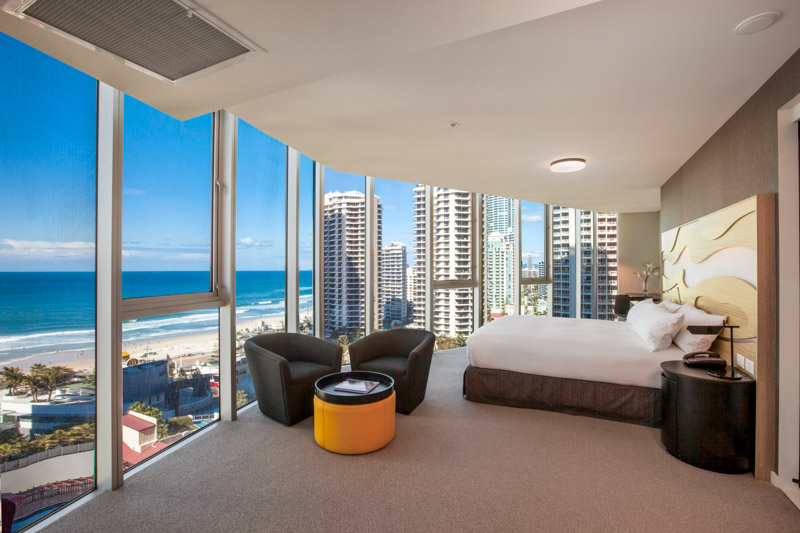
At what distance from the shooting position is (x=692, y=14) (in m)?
1.74

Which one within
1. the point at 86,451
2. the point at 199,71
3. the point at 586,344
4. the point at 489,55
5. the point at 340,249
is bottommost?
the point at 86,451

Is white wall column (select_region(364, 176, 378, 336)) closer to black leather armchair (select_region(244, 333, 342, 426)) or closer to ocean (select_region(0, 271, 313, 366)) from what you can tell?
black leather armchair (select_region(244, 333, 342, 426))

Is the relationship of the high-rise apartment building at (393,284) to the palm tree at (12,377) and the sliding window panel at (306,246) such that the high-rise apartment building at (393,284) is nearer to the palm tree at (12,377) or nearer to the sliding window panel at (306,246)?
the sliding window panel at (306,246)

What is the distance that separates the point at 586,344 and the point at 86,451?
13.1ft

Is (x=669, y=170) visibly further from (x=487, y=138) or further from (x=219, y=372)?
(x=219, y=372)

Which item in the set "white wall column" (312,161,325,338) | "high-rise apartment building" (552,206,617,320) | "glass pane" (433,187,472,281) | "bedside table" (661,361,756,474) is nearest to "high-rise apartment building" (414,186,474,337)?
"glass pane" (433,187,472,281)

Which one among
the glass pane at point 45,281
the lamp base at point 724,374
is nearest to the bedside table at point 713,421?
the lamp base at point 724,374

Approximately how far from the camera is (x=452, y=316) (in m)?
6.43

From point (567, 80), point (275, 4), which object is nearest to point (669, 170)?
point (567, 80)

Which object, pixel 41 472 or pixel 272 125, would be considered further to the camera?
pixel 272 125

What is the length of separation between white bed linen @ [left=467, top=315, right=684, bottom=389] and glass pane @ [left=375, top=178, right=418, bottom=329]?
6.26ft

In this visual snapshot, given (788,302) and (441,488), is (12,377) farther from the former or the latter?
(788,302)

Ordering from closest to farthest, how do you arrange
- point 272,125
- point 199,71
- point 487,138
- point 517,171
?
point 199,71 → point 272,125 → point 487,138 → point 517,171

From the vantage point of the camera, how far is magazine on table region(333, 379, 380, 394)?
300 cm
